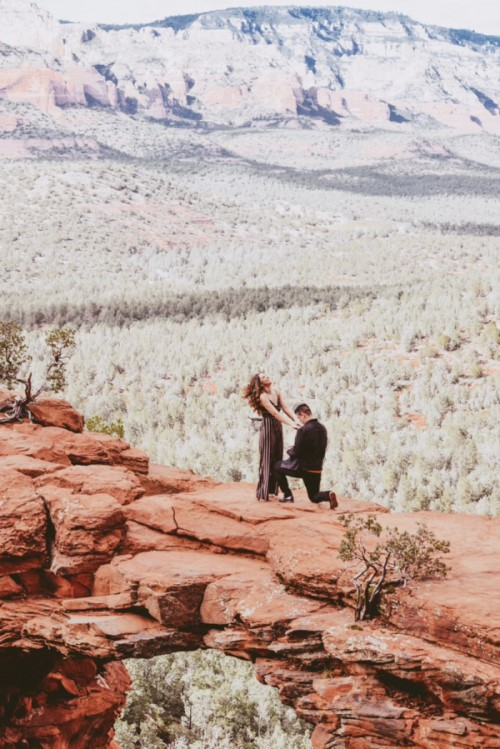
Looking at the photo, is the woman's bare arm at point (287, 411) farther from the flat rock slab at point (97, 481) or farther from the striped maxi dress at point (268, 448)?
the flat rock slab at point (97, 481)

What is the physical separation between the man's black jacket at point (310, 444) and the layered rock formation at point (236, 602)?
2.47ft

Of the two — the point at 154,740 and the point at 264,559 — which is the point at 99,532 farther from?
the point at 154,740

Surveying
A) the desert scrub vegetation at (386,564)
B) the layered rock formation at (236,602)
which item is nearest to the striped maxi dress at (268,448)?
the layered rock formation at (236,602)

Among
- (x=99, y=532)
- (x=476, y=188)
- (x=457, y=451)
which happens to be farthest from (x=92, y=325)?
(x=476, y=188)

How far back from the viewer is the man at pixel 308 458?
11.3 m

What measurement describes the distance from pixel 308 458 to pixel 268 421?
862 mm

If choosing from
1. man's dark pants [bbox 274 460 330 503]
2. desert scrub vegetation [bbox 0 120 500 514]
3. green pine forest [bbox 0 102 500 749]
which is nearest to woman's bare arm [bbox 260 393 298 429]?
man's dark pants [bbox 274 460 330 503]

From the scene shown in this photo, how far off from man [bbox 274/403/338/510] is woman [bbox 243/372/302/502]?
0.15 m

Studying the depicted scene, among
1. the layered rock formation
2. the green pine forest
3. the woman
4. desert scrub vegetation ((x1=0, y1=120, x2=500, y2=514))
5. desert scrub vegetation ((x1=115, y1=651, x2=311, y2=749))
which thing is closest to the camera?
the layered rock formation

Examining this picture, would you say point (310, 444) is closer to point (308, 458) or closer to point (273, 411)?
point (308, 458)

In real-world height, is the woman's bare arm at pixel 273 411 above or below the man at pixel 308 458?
above

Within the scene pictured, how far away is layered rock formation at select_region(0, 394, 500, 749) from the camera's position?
27.5 feet

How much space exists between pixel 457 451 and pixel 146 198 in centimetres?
8514

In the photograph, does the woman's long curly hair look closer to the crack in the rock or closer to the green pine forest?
the crack in the rock
